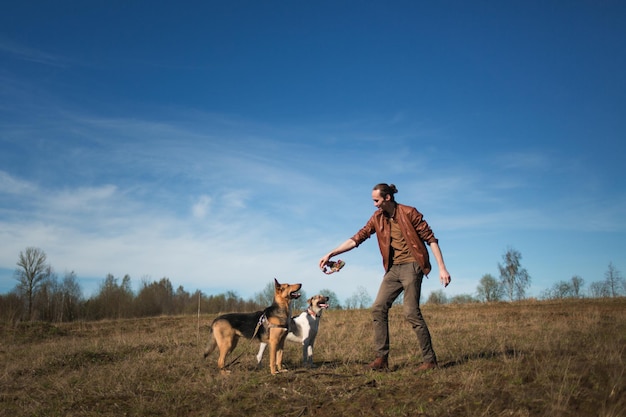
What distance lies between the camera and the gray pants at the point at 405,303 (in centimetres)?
642

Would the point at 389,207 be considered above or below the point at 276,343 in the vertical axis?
above

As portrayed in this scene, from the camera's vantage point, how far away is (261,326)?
790cm

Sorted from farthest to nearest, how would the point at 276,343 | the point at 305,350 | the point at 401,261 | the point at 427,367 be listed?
the point at 305,350 < the point at 276,343 < the point at 401,261 < the point at 427,367

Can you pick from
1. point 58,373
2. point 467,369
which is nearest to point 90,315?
point 58,373

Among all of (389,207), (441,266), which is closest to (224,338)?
(389,207)

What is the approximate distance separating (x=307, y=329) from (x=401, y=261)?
8.49 ft

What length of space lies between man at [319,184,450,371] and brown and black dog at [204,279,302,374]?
137 cm

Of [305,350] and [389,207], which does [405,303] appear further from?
[305,350]

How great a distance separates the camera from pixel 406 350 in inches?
376

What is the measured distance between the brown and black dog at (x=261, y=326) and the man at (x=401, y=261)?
137cm

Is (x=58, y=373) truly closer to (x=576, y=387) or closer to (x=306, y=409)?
(x=306, y=409)

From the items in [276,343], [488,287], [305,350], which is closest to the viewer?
[276,343]

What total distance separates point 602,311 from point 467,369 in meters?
11.6

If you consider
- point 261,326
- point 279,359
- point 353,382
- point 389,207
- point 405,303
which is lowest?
point 353,382
